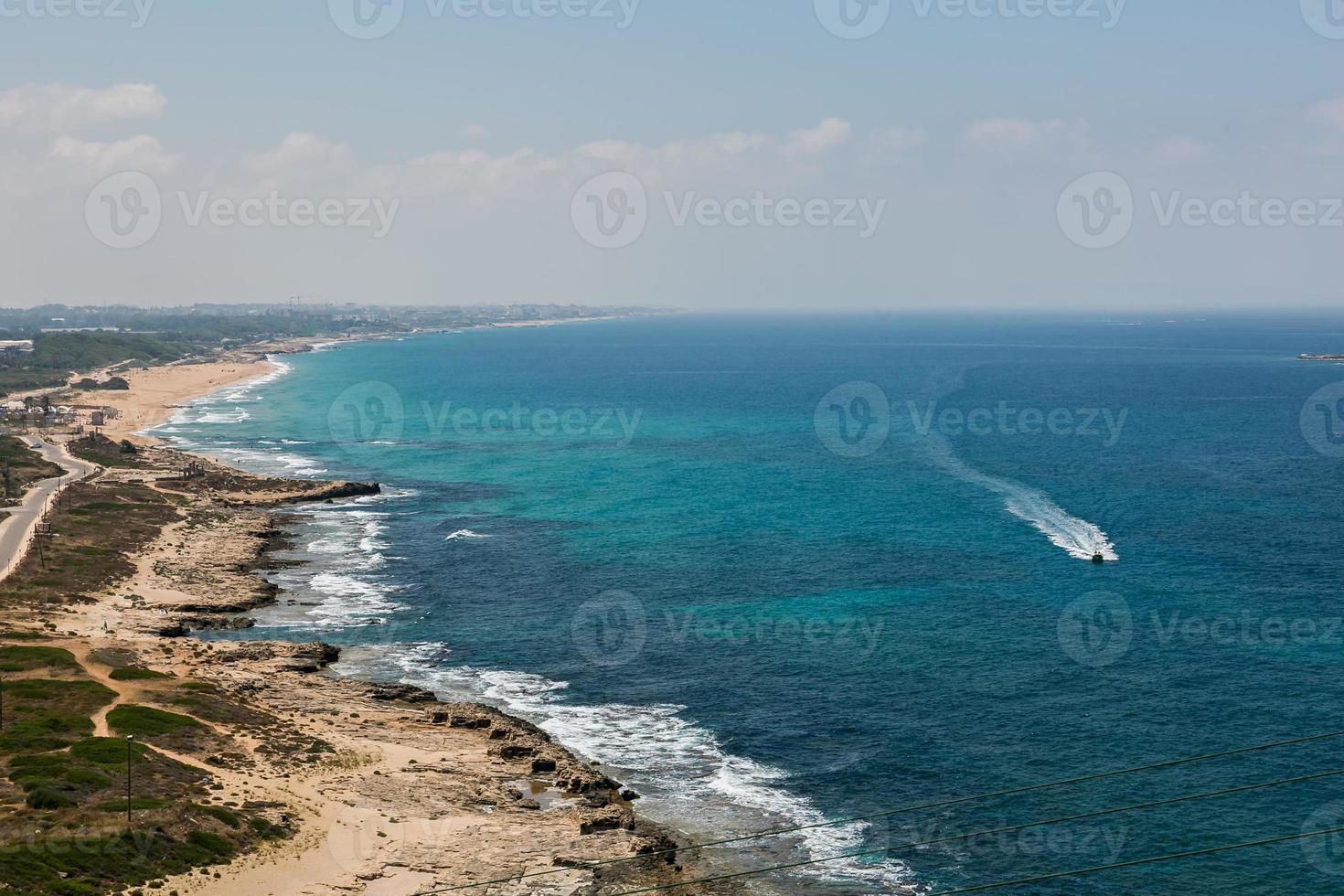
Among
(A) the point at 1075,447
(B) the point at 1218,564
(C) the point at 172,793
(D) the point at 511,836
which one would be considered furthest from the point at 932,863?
(A) the point at 1075,447

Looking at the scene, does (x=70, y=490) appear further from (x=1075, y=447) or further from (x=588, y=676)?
(x=1075, y=447)

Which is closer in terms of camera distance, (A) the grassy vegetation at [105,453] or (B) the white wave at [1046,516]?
(B) the white wave at [1046,516]
